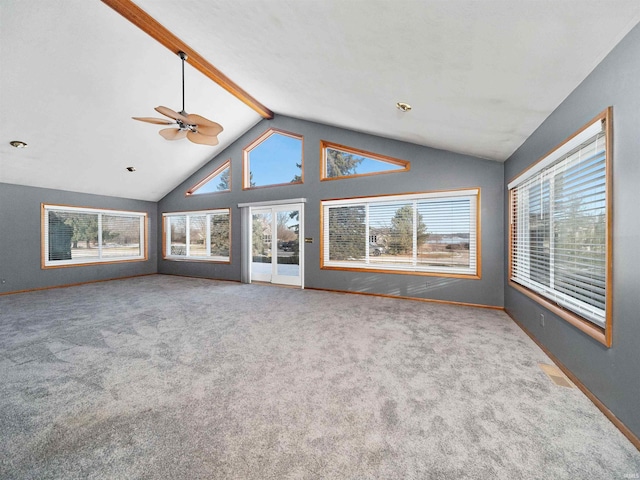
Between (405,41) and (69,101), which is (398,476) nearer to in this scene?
(405,41)

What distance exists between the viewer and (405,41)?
1956 millimetres

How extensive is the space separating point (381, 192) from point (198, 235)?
5.27m

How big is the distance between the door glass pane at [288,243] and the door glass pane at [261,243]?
317mm

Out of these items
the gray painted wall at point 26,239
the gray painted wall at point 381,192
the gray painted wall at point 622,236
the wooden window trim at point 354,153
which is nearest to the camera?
the gray painted wall at point 622,236

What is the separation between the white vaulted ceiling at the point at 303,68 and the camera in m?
1.63

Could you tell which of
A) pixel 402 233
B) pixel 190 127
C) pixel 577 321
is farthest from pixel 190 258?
pixel 577 321

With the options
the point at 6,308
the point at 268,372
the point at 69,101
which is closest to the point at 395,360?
the point at 268,372

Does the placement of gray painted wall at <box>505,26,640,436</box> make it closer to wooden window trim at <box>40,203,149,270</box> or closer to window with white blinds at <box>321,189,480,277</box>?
window with white blinds at <box>321,189,480,277</box>

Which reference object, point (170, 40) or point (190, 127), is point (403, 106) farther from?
point (170, 40)

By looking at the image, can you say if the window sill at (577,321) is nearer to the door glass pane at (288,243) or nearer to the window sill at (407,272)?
the window sill at (407,272)

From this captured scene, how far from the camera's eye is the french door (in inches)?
229

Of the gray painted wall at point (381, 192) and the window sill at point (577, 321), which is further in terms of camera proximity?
the gray painted wall at point (381, 192)

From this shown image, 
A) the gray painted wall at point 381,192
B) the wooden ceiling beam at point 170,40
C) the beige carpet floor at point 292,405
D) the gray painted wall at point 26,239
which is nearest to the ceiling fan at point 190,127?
the wooden ceiling beam at point 170,40

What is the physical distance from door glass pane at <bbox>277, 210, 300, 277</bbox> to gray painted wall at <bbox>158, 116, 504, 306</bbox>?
1.07ft
